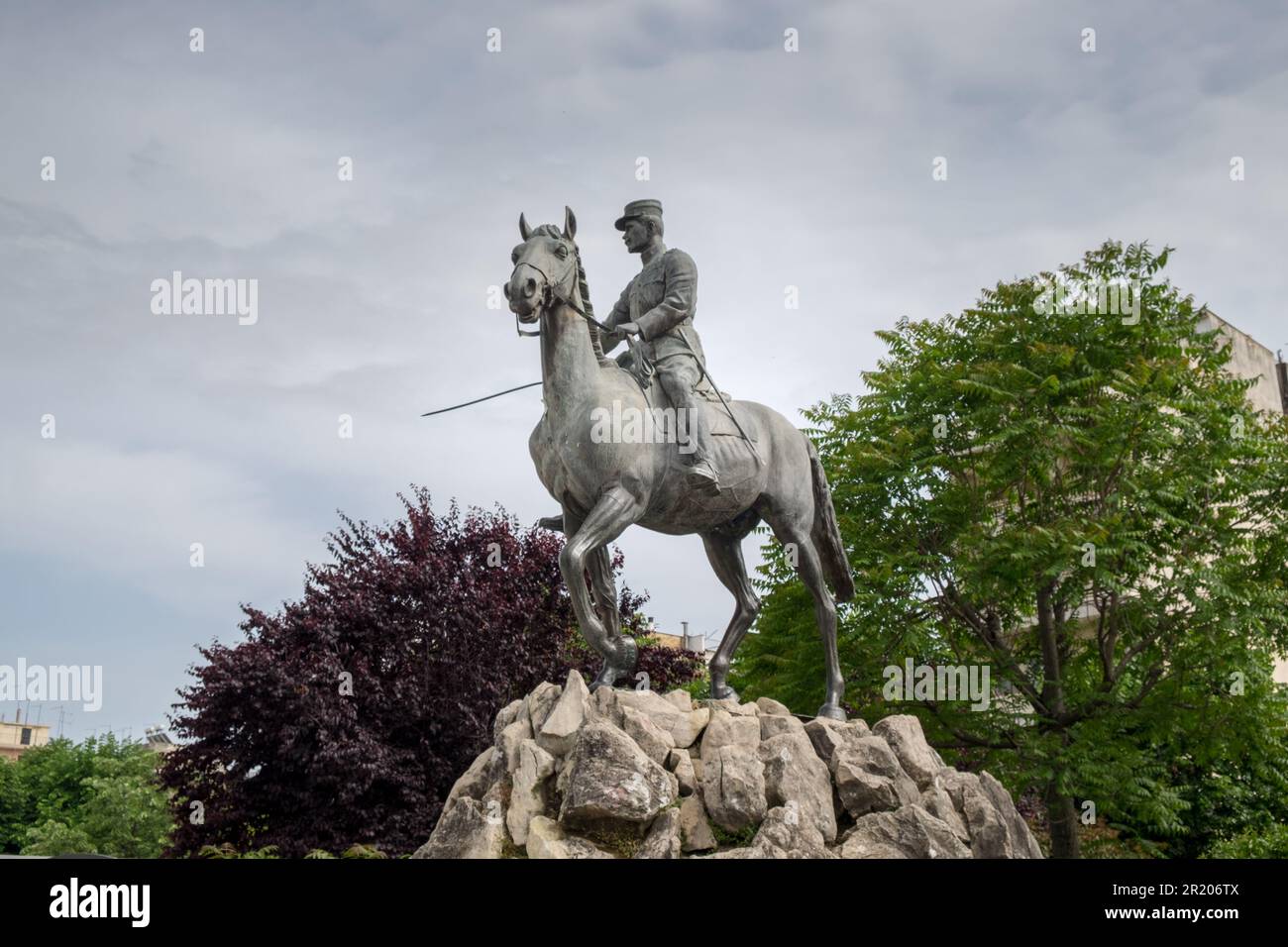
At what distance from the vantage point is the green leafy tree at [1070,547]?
16719 mm

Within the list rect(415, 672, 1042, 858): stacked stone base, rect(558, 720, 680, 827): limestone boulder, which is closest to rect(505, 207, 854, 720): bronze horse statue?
rect(415, 672, 1042, 858): stacked stone base

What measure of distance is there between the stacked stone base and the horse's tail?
6.41 feet

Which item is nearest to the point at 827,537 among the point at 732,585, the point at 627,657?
the point at 732,585

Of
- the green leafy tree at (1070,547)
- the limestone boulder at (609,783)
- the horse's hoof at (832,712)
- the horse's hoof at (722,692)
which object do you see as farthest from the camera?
the green leafy tree at (1070,547)

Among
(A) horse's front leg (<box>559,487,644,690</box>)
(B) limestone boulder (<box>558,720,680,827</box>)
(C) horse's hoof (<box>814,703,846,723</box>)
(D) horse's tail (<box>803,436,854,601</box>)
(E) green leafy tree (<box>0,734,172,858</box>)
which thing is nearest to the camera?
(B) limestone boulder (<box>558,720,680,827</box>)

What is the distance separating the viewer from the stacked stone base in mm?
8039

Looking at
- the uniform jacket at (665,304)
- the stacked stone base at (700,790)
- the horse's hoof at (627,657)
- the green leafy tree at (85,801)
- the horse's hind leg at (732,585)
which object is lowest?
the green leafy tree at (85,801)

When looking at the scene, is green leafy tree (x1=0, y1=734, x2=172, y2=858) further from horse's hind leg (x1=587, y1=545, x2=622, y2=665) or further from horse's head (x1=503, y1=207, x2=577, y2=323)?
horse's head (x1=503, y1=207, x2=577, y2=323)

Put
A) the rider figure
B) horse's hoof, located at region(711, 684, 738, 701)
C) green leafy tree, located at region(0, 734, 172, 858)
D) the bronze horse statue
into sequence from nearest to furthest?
the bronze horse statue
the rider figure
horse's hoof, located at region(711, 684, 738, 701)
green leafy tree, located at region(0, 734, 172, 858)

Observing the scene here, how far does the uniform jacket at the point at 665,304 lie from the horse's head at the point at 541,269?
0.79 m

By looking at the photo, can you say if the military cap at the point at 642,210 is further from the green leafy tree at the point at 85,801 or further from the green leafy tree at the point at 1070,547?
the green leafy tree at the point at 85,801

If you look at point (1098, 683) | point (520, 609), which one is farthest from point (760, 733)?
point (1098, 683)

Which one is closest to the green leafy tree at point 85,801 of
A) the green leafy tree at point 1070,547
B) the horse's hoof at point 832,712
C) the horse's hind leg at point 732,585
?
the green leafy tree at point 1070,547
